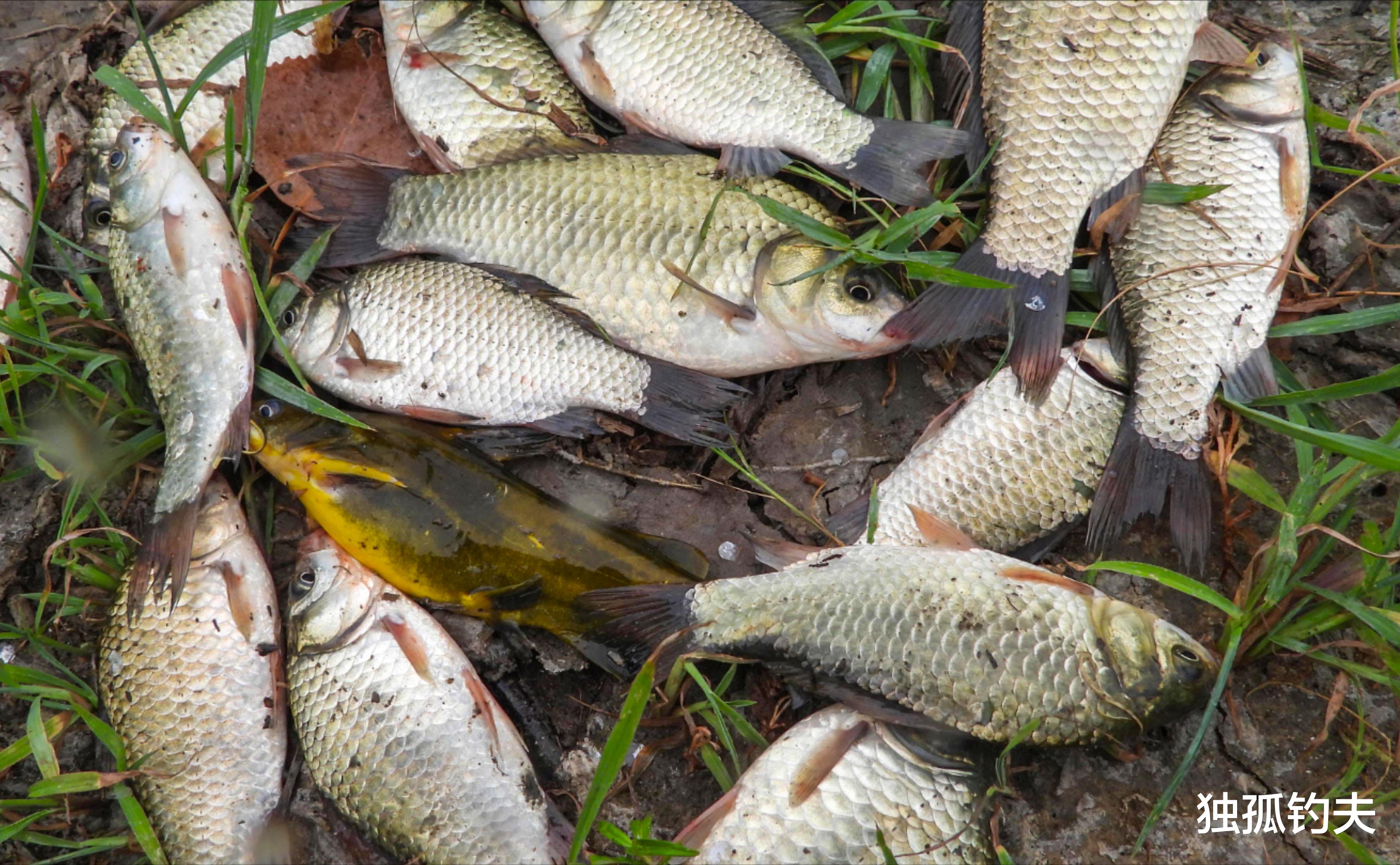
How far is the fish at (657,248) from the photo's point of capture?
2.52m

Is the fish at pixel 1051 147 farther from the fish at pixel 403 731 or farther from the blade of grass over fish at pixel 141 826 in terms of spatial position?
the blade of grass over fish at pixel 141 826

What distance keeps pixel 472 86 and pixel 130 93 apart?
3.25 ft

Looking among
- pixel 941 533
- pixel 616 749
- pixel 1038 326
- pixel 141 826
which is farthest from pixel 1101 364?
Result: pixel 141 826

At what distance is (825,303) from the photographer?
2.48 meters

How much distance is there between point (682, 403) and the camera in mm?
2604

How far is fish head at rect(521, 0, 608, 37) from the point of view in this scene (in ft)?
8.95

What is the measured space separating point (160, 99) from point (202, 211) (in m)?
0.56

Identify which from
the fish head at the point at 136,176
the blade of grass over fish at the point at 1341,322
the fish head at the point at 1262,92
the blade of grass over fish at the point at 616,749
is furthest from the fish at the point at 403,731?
the fish head at the point at 1262,92

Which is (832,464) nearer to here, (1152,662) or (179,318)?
(1152,662)

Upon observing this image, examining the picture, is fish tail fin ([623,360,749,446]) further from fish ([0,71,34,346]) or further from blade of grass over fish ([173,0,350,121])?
fish ([0,71,34,346])

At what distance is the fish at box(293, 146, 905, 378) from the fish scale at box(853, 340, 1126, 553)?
354 mm

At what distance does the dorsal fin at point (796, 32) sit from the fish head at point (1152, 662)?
5.42 ft

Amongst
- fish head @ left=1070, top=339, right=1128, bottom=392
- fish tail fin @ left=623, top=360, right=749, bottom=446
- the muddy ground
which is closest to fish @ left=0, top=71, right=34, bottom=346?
the muddy ground

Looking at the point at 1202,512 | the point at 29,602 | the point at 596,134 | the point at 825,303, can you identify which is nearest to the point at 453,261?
the point at 596,134
